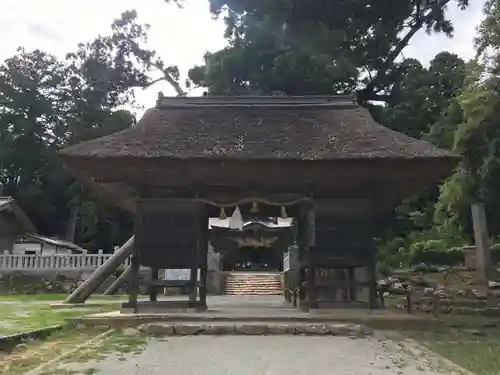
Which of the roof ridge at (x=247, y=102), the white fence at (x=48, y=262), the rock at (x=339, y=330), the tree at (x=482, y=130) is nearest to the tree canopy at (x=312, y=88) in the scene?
the tree at (x=482, y=130)

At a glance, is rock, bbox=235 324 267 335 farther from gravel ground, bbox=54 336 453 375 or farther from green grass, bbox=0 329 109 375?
green grass, bbox=0 329 109 375

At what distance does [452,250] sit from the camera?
22609mm

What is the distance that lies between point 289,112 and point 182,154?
144 inches

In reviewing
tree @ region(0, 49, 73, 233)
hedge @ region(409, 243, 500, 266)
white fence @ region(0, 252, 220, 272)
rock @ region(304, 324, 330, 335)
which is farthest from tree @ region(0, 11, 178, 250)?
rock @ region(304, 324, 330, 335)

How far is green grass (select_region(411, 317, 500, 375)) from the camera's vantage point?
6303 mm

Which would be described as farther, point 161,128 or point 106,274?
point 106,274

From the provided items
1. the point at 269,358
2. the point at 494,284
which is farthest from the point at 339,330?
the point at 494,284

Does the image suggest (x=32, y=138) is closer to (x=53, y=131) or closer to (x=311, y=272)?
(x=53, y=131)

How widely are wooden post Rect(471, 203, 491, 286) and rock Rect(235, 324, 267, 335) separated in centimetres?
1017

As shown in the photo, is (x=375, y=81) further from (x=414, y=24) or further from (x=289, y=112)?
(x=289, y=112)

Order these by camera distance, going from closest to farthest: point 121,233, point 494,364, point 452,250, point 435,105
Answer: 1. point 494,364
2. point 452,250
3. point 435,105
4. point 121,233

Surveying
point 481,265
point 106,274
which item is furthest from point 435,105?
point 106,274

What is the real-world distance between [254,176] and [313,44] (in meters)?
13.7

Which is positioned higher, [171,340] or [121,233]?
[121,233]
